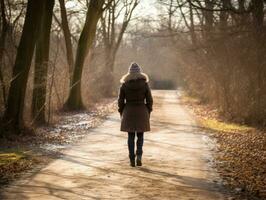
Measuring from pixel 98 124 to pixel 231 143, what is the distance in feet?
22.5

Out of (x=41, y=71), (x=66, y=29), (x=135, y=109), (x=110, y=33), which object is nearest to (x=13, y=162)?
Result: (x=135, y=109)

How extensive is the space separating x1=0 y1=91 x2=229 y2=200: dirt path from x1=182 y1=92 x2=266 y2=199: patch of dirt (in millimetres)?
326

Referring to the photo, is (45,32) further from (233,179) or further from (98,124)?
(233,179)

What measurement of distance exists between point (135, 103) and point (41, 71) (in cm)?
784

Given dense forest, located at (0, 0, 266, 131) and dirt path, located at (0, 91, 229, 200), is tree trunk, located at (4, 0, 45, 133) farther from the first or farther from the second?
dirt path, located at (0, 91, 229, 200)

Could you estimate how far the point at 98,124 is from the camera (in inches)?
764

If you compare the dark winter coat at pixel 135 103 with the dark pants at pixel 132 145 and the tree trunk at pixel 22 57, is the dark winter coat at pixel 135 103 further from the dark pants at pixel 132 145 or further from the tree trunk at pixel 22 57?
the tree trunk at pixel 22 57

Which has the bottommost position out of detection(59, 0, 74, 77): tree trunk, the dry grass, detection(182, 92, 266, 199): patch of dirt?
detection(182, 92, 266, 199): patch of dirt

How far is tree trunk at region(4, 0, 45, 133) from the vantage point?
45.8 ft

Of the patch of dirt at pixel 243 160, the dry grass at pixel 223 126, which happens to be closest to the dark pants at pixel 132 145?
the patch of dirt at pixel 243 160

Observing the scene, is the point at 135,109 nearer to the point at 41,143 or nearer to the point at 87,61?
the point at 41,143

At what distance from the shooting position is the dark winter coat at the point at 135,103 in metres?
9.99

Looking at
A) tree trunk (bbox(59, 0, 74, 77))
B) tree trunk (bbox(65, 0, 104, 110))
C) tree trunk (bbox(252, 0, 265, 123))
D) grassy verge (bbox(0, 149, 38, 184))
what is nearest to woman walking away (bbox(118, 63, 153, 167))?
grassy verge (bbox(0, 149, 38, 184))

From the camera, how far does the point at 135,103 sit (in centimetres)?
1011
